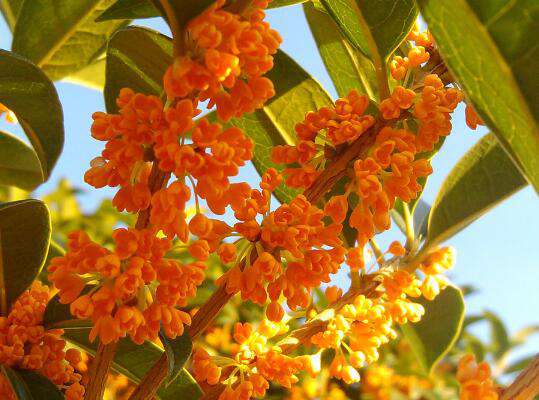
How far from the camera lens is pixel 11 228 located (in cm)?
153

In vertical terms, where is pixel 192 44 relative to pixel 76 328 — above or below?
above

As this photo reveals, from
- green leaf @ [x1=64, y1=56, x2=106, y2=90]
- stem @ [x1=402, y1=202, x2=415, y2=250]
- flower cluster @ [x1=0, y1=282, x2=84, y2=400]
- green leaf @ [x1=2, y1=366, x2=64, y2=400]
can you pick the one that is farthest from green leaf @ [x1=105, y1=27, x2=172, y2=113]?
green leaf @ [x1=64, y1=56, x2=106, y2=90]

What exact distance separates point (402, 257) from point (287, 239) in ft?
2.50

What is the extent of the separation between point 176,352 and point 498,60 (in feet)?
2.48

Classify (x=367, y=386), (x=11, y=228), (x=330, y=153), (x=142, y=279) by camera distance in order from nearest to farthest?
(x=142, y=279), (x=330, y=153), (x=11, y=228), (x=367, y=386)

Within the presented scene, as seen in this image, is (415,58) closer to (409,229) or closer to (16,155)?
(409,229)

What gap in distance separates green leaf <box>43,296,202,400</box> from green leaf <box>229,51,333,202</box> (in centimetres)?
56

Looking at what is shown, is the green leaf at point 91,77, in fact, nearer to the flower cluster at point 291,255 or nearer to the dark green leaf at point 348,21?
the dark green leaf at point 348,21

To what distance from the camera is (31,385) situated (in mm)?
1446

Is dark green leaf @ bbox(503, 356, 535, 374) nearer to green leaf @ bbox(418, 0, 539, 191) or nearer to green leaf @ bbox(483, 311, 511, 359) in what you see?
green leaf @ bbox(483, 311, 511, 359)

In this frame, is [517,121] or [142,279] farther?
[142,279]

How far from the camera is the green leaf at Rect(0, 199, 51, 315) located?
151 cm

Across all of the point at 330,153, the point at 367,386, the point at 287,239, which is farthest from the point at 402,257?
the point at 367,386

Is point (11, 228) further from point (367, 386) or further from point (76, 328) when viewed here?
point (367, 386)
